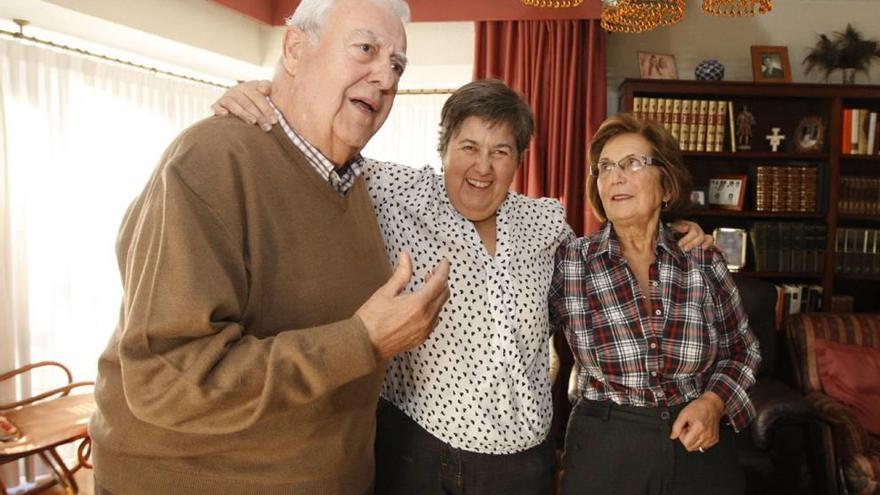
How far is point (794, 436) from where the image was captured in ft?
9.08

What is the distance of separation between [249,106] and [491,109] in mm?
678

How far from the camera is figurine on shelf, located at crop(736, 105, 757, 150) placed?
3994 millimetres

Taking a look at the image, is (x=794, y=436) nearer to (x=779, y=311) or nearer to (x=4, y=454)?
(x=779, y=311)

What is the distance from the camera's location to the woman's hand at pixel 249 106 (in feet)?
3.57

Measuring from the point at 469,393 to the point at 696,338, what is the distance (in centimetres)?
61

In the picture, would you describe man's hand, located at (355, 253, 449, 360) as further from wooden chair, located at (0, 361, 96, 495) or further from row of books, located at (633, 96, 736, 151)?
row of books, located at (633, 96, 736, 151)

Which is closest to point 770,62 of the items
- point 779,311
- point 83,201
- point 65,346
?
point 779,311

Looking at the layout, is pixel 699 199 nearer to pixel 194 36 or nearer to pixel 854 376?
pixel 854 376

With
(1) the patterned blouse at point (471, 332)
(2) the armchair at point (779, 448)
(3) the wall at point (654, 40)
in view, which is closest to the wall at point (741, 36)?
(3) the wall at point (654, 40)

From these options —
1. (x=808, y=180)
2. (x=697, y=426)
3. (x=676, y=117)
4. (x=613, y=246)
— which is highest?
(x=676, y=117)

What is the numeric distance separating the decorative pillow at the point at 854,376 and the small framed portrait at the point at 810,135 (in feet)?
4.48

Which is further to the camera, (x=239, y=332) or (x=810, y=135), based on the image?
(x=810, y=135)

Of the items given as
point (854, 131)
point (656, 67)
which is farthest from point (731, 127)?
point (854, 131)

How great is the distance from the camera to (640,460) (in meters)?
1.54
